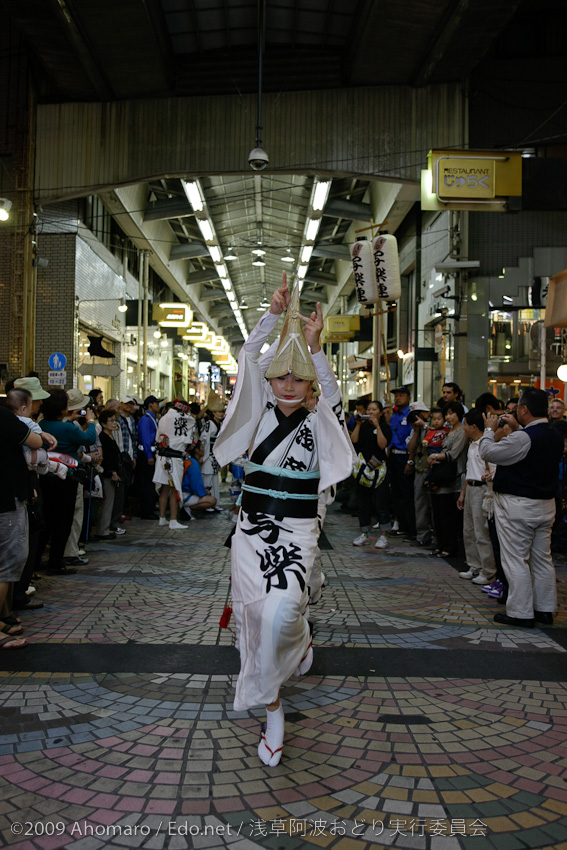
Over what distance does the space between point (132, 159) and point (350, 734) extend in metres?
13.9

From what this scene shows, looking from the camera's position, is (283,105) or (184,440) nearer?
(184,440)

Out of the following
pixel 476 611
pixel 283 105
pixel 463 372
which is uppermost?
pixel 283 105

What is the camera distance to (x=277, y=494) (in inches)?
140

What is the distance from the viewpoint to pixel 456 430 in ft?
26.9

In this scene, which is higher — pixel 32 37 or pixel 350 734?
pixel 32 37

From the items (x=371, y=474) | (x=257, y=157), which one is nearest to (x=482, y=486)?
(x=371, y=474)

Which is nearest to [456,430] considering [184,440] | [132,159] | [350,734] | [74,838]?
[184,440]

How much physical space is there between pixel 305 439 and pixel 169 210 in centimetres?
1755

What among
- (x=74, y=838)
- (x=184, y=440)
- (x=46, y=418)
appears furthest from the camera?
(x=184, y=440)

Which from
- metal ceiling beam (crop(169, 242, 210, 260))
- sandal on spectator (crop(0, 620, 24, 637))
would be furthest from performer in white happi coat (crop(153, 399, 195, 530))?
metal ceiling beam (crop(169, 242, 210, 260))

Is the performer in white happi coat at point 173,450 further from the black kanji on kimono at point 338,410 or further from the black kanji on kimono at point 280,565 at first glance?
the black kanji on kimono at point 280,565

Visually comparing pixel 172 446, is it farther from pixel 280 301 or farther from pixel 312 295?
pixel 312 295

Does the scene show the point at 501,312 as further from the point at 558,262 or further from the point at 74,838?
the point at 74,838

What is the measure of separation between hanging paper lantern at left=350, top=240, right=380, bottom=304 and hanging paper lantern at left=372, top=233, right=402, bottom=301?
0.94 ft
